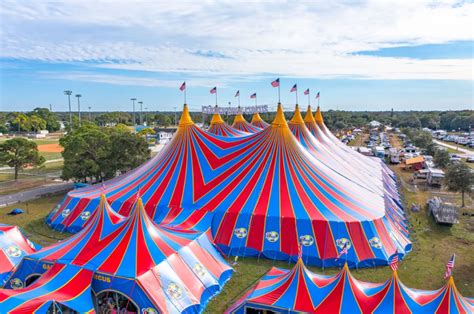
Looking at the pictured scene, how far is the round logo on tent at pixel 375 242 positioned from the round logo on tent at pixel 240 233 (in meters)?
4.61

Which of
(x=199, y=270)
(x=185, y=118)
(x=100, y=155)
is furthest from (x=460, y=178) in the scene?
(x=100, y=155)

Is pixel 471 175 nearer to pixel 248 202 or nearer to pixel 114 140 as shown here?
pixel 248 202

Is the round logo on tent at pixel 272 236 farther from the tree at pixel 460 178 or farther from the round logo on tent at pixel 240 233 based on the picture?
the tree at pixel 460 178

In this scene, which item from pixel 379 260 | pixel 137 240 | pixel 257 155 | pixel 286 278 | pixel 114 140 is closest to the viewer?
pixel 286 278

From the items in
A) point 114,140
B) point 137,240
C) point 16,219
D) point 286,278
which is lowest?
point 16,219

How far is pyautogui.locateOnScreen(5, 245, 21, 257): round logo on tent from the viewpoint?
12220 mm

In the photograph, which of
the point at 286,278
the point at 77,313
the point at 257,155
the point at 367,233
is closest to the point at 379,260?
the point at 367,233

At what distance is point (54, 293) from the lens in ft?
29.2

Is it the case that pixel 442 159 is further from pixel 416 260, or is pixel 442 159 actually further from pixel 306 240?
pixel 306 240

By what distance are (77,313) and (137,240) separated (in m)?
2.33

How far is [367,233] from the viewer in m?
13.1

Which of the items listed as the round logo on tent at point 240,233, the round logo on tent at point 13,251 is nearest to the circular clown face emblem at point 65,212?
the round logo on tent at point 13,251

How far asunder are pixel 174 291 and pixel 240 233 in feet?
14.6

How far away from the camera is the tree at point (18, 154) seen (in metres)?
25.5
